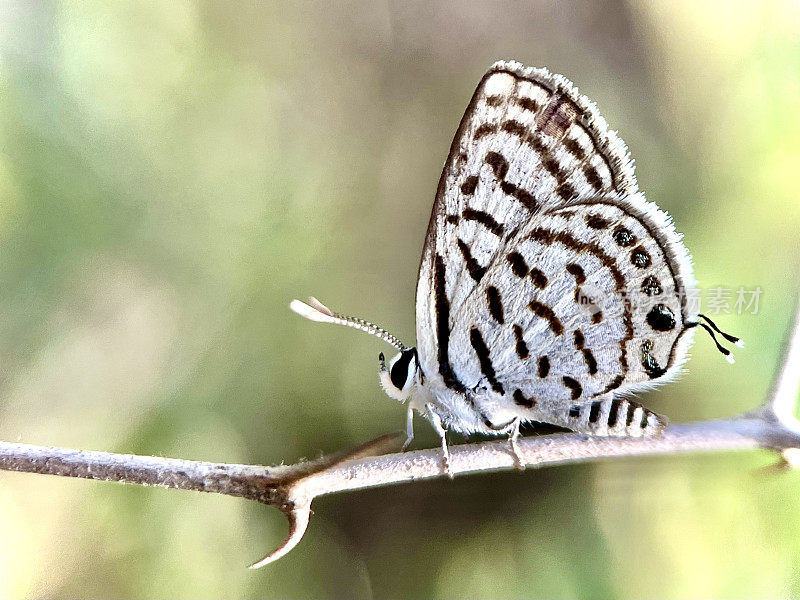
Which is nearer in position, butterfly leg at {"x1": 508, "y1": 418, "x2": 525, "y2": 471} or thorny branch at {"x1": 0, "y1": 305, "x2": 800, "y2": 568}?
thorny branch at {"x1": 0, "y1": 305, "x2": 800, "y2": 568}

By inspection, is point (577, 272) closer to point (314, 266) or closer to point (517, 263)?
point (517, 263)

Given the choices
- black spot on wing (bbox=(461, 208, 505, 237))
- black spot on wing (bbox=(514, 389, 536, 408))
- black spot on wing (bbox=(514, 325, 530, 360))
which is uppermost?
black spot on wing (bbox=(461, 208, 505, 237))

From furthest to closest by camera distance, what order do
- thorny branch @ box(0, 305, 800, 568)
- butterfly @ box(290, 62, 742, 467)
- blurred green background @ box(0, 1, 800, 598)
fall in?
1. blurred green background @ box(0, 1, 800, 598)
2. butterfly @ box(290, 62, 742, 467)
3. thorny branch @ box(0, 305, 800, 568)

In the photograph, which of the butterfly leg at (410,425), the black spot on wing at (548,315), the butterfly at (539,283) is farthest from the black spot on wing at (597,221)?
the butterfly leg at (410,425)

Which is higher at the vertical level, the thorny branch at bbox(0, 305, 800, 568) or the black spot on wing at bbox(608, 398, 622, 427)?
the black spot on wing at bbox(608, 398, 622, 427)

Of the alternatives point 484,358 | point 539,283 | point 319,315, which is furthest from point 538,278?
point 319,315

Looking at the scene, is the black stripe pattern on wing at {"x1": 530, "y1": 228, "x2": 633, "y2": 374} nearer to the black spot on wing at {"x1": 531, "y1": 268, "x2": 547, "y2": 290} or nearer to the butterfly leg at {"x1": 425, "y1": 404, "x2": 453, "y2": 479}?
the black spot on wing at {"x1": 531, "y1": 268, "x2": 547, "y2": 290}

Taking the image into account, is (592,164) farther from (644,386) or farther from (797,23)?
(797,23)

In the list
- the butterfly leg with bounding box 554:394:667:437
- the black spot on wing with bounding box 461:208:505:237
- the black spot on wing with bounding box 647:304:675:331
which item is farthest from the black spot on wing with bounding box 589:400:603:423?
the black spot on wing with bounding box 461:208:505:237

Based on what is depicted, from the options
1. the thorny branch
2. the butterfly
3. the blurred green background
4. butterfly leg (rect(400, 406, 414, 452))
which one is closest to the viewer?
the thorny branch
